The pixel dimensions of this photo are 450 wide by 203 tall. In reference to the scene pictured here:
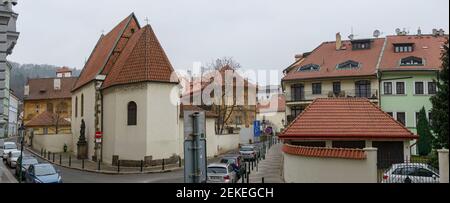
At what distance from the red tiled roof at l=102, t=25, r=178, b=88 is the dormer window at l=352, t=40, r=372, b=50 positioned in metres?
20.4

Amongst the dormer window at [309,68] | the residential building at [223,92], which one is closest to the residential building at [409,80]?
the dormer window at [309,68]

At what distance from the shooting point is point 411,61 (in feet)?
122

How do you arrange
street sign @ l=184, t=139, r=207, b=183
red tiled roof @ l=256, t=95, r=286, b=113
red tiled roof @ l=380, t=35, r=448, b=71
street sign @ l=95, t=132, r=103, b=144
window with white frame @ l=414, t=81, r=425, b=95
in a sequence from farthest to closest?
red tiled roof @ l=256, t=95, r=286, b=113 < red tiled roof @ l=380, t=35, r=448, b=71 < window with white frame @ l=414, t=81, r=425, b=95 < street sign @ l=95, t=132, r=103, b=144 < street sign @ l=184, t=139, r=207, b=183

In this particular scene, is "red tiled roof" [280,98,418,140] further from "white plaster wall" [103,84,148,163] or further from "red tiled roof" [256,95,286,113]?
"red tiled roof" [256,95,286,113]

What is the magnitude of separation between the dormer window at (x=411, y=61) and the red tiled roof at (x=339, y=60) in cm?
241

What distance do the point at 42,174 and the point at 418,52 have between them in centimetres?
3350

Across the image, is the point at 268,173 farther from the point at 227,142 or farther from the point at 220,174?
the point at 227,142

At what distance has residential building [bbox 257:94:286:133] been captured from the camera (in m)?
73.2

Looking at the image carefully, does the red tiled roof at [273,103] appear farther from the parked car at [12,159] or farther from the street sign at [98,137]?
the parked car at [12,159]

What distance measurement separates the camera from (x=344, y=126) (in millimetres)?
21281

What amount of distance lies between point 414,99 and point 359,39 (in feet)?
29.7

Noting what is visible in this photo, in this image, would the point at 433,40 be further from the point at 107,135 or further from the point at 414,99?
the point at 107,135

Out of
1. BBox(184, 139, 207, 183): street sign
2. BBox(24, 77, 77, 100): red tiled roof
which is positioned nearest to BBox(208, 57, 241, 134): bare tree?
BBox(24, 77, 77, 100): red tiled roof
